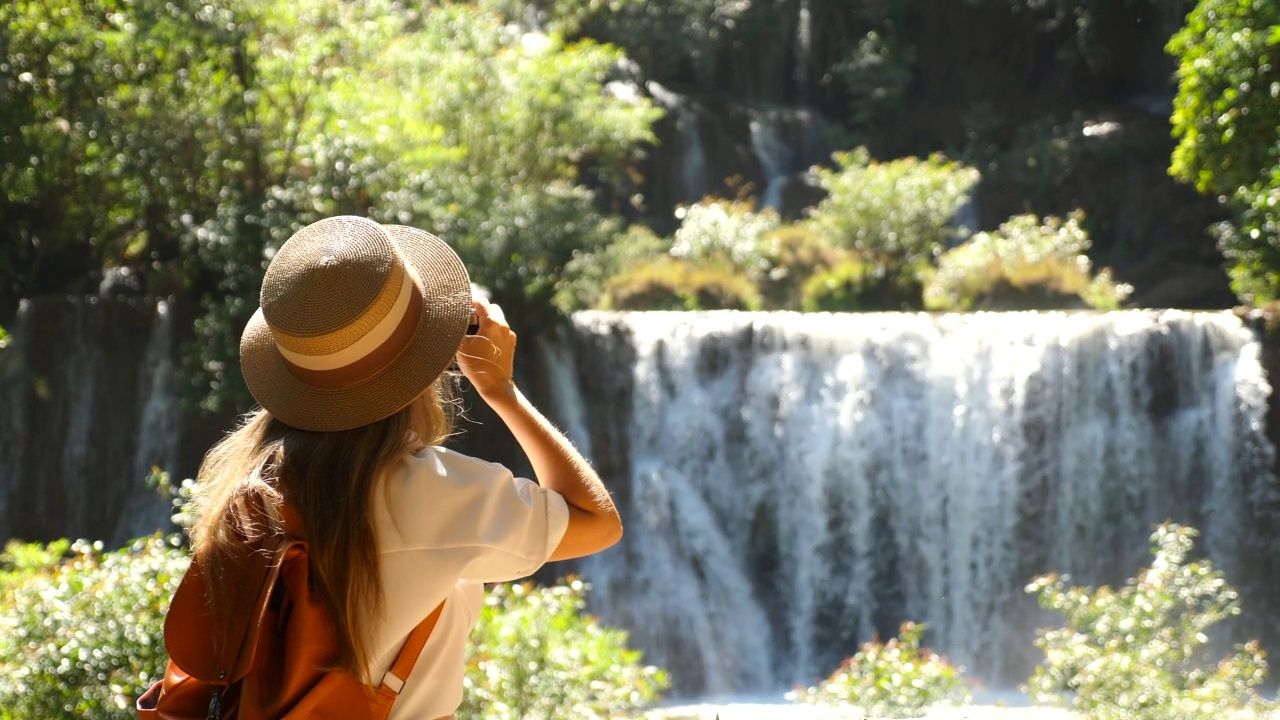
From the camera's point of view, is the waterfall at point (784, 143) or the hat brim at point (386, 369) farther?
the waterfall at point (784, 143)

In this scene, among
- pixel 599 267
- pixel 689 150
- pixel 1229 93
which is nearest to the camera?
pixel 1229 93

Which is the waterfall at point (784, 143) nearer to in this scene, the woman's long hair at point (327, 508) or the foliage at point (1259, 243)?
the foliage at point (1259, 243)

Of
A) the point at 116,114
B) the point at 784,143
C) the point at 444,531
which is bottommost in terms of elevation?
the point at 784,143

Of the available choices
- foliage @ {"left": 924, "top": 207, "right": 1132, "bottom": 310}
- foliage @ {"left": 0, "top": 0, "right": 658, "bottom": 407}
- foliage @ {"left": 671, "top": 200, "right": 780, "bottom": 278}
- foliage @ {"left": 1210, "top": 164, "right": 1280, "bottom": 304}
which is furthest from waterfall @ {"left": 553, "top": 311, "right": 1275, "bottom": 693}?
foliage @ {"left": 671, "top": 200, "right": 780, "bottom": 278}

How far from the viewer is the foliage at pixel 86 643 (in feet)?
12.3

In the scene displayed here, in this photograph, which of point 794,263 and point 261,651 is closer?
point 261,651

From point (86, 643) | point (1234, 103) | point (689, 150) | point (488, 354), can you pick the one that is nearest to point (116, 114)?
point (86, 643)

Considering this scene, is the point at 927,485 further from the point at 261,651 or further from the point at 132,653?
the point at 261,651

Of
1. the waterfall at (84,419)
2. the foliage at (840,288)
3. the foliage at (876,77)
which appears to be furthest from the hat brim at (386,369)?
the foliage at (876,77)

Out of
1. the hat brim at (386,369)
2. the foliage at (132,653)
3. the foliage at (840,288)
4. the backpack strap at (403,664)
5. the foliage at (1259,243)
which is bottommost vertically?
the foliage at (840,288)

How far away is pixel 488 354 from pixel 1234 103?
918cm

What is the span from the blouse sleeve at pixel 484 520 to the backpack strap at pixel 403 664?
0.34 feet

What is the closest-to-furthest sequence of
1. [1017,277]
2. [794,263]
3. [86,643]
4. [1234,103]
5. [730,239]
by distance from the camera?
[86,643], [1234,103], [1017,277], [794,263], [730,239]

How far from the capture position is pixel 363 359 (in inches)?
60.9
